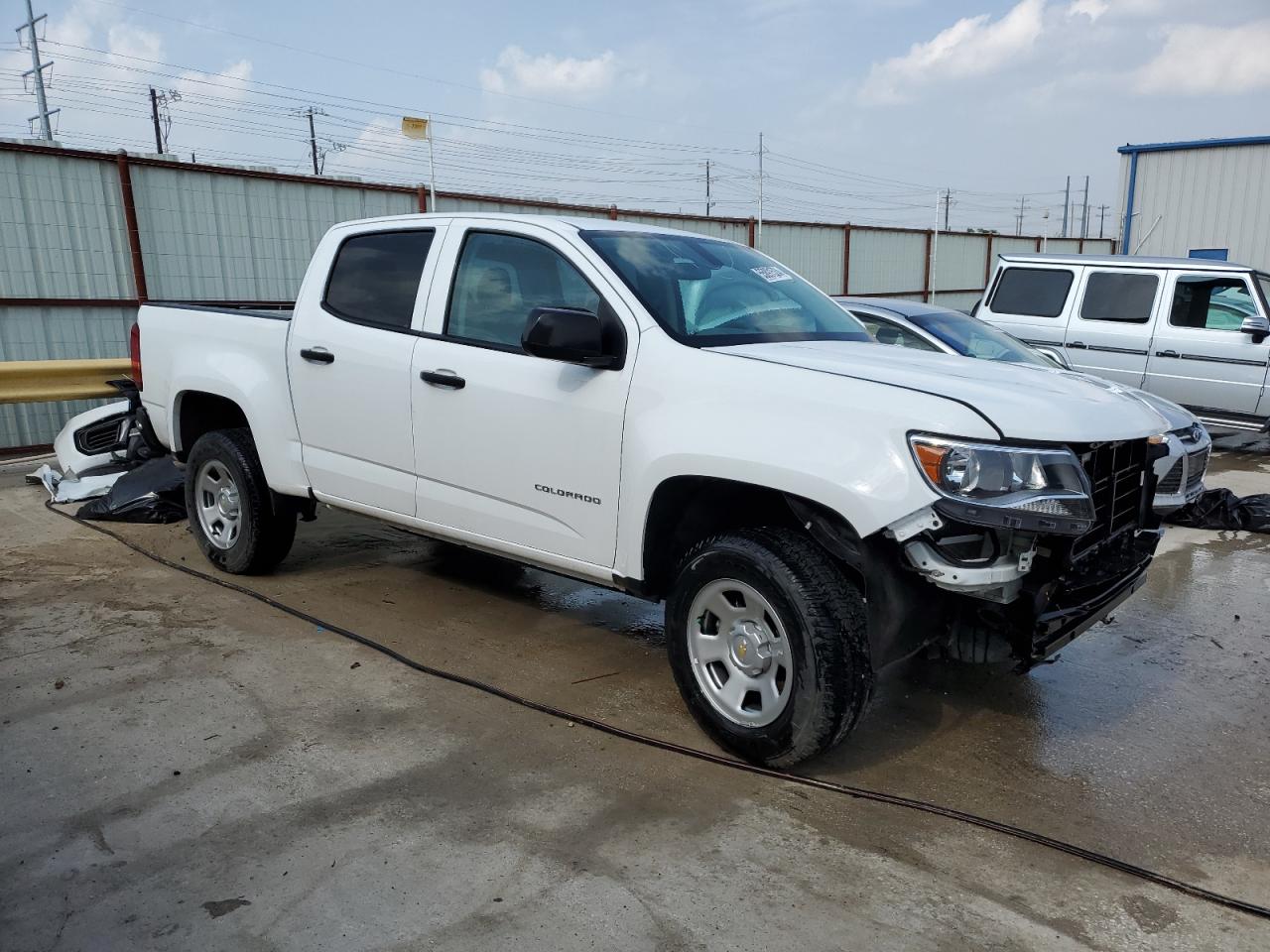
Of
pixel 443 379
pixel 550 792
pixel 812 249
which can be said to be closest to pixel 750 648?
pixel 550 792

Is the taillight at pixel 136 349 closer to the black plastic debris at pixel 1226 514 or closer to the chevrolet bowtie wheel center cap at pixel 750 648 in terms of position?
the chevrolet bowtie wheel center cap at pixel 750 648

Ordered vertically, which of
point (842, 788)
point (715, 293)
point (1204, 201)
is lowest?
point (842, 788)

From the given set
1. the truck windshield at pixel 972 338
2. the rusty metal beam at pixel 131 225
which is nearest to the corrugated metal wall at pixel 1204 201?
the truck windshield at pixel 972 338

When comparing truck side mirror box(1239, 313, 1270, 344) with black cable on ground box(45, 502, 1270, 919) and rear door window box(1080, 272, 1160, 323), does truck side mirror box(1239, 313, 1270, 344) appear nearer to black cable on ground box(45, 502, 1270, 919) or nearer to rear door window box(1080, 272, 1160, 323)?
rear door window box(1080, 272, 1160, 323)

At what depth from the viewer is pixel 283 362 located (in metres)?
5.10

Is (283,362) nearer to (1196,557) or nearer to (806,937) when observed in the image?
(806,937)

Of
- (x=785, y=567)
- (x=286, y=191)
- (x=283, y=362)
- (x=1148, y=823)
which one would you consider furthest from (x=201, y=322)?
(x=286, y=191)

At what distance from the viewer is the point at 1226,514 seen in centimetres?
736

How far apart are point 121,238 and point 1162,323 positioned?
10.5 meters

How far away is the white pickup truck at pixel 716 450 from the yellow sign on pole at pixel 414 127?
638cm

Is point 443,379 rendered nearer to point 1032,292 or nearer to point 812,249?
point 1032,292

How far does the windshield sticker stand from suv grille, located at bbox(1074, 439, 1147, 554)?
1.67m

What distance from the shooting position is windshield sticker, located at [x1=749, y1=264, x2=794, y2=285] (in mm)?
4516

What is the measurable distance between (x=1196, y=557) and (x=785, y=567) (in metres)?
4.58
